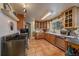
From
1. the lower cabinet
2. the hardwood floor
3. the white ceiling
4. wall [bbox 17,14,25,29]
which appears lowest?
the hardwood floor

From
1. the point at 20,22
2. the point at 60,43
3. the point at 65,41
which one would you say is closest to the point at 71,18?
the point at 65,41

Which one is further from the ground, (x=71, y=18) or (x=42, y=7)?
(x=42, y=7)

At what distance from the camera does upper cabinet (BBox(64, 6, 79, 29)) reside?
13.2 ft

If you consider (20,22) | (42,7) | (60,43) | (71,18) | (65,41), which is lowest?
(60,43)

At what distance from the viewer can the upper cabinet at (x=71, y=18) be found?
4025mm

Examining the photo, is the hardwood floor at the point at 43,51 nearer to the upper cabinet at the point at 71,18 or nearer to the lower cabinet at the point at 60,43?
the lower cabinet at the point at 60,43

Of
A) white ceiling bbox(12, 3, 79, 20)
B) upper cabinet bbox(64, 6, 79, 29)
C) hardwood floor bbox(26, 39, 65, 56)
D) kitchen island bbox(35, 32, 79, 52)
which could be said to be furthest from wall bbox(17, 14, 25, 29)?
upper cabinet bbox(64, 6, 79, 29)

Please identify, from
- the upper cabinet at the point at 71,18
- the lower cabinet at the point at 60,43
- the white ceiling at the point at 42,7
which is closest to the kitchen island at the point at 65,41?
the lower cabinet at the point at 60,43

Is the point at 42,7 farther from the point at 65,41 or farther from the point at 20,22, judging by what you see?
the point at 65,41

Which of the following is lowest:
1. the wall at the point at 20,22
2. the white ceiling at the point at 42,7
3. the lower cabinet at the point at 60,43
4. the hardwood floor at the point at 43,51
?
the hardwood floor at the point at 43,51

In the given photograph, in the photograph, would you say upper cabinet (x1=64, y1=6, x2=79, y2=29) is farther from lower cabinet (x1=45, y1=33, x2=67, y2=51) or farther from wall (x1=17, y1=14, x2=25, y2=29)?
wall (x1=17, y1=14, x2=25, y2=29)

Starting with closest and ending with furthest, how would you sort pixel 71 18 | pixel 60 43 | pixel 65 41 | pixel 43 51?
pixel 65 41, pixel 71 18, pixel 43 51, pixel 60 43

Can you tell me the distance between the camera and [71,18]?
4.25 m

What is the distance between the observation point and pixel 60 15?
4.88 meters
